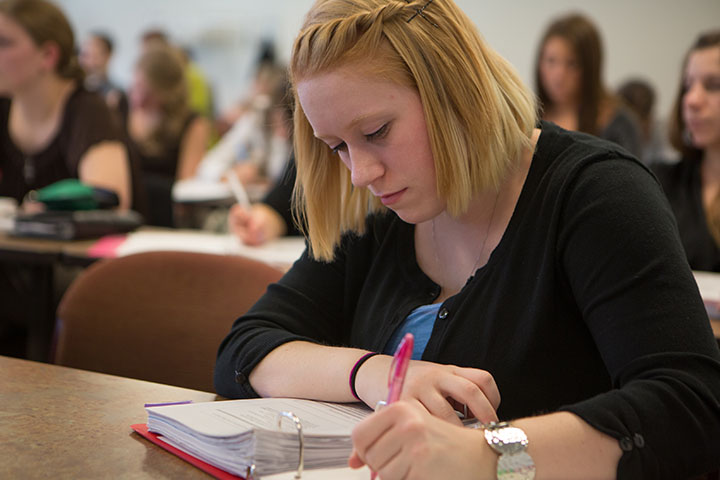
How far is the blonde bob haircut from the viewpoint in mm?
1015

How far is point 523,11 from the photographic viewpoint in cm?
750

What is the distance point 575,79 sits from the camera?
3.44 m

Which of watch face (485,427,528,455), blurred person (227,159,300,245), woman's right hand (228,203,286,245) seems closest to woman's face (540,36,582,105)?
blurred person (227,159,300,245)

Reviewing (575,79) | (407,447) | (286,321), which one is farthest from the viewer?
(575,79)

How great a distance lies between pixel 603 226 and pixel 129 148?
2314 mm

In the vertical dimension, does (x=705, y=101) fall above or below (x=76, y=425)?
above

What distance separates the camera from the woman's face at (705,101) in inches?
99.5

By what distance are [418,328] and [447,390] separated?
9.7 inches

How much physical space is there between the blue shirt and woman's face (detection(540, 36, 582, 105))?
8.33 ft

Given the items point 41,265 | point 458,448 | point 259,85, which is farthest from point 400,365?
point 259,85

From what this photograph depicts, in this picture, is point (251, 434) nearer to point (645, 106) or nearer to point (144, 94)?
point (144, 94)

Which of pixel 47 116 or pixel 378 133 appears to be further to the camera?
pixel 47 116

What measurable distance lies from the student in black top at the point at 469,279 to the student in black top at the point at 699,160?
153 cm

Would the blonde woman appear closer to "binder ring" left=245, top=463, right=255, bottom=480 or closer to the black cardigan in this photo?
the black cardigan
